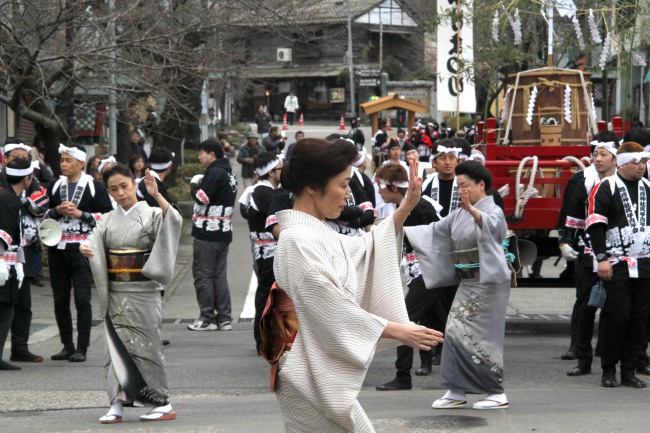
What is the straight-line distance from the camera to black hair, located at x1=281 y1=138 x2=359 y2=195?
392cm

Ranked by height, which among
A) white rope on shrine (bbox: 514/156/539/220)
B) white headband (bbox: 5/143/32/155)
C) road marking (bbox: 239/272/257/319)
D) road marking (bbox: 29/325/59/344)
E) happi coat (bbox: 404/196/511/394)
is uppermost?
white headband (bbox: 5/143/32/155)

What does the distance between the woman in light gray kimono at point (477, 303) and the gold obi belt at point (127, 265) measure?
216 centimetres

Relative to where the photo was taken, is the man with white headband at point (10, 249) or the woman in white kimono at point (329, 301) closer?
the woman in white kimono at point (329, 301)

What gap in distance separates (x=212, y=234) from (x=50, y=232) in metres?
2.43

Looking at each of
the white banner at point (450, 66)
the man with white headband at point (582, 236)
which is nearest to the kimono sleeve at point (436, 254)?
the man with white headband at point (582, 236)

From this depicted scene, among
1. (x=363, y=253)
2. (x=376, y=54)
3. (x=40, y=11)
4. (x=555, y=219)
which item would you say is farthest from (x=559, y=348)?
(x=376, y=54)

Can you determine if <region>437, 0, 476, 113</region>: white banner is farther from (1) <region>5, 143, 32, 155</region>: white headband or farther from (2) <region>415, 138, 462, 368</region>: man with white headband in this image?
(1) <region>5, 143, 32, 155</region>: white headband

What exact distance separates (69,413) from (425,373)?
9.68 ft

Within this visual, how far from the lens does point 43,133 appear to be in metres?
14.6

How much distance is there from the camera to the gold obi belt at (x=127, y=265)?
277 inches

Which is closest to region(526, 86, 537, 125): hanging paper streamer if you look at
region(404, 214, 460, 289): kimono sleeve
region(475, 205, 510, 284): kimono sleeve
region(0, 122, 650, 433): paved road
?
region(0, 122, 650, 433): paved road

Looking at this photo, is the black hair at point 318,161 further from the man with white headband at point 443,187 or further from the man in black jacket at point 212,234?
the man in black jacket at point 212,234

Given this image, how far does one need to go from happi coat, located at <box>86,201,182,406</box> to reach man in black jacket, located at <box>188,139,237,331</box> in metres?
3.92

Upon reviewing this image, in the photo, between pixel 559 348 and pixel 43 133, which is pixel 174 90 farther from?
pixel 559 348
